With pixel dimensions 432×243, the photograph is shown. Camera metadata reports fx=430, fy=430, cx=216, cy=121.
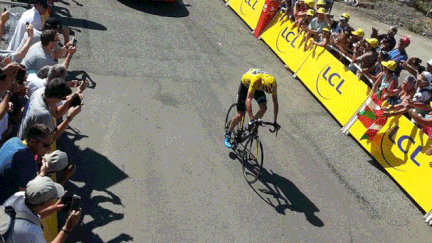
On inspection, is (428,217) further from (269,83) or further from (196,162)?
(196,162)

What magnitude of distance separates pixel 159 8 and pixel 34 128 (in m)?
11.0

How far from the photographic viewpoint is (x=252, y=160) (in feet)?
26.8

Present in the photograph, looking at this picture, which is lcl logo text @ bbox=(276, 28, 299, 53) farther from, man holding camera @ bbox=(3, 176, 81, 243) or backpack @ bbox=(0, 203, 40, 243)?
backpack @ bbox=(0, 203, 40, 243)

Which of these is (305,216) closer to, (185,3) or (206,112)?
(206,112)

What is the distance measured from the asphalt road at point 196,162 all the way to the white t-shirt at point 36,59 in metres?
1.37

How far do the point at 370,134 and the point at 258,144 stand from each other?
118 inches

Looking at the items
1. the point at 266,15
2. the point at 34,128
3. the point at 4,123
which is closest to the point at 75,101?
the point at 4,123

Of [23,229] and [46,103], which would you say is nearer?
[23,229]

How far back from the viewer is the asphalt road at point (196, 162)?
257 inches

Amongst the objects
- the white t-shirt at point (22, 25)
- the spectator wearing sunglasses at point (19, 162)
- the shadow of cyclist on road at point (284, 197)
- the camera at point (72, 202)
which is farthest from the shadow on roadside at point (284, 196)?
the white t-shirt at point (22, 25)

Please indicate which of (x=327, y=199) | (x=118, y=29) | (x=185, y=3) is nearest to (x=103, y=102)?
(x=118, y=29)

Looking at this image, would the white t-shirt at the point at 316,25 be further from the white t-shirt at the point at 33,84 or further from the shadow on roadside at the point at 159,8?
the white t-shirt at the point at 33,84

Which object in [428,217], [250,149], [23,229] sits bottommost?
[428,217]

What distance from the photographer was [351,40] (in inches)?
453
